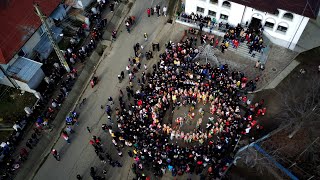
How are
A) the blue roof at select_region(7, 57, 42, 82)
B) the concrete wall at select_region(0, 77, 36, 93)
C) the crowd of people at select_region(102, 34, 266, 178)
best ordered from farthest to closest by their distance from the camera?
the concrete wall at select_region(0, 77, 36, 93), the blue roof at select_region(7, 57, 42, 82), the crowd of people at select_region(102, 34, 266, 178)

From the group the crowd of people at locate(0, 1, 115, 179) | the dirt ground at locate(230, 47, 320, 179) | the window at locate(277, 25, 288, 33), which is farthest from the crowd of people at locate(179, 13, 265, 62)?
the crowd of people at locate(0, 1, 115, 179)

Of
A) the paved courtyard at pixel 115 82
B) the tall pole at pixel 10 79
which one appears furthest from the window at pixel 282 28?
the tall pole at pixel 10 79

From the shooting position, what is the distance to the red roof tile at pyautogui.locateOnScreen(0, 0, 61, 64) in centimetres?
3531

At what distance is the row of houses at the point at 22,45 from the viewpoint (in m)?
35.6

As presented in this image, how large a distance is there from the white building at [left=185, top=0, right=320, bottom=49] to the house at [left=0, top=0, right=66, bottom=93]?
1775cm

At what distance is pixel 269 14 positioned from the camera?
124ft

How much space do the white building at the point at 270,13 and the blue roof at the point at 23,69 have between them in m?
18.8

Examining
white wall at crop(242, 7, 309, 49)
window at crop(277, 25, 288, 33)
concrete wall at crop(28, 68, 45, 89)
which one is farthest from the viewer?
window at crop(277, 25, 288, 33)

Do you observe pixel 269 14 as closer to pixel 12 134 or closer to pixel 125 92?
pixel 125 92

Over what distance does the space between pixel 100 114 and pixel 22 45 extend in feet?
36.2

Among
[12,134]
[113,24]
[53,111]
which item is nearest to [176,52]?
[113,24]

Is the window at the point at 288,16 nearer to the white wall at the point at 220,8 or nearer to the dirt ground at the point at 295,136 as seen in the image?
the white wall at the point at 220,8

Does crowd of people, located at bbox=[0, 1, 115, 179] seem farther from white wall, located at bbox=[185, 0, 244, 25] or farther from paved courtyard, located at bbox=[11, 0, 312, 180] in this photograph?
white wall, located at bbox=[185, 0, 244, 25]

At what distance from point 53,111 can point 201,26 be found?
62.8ft
